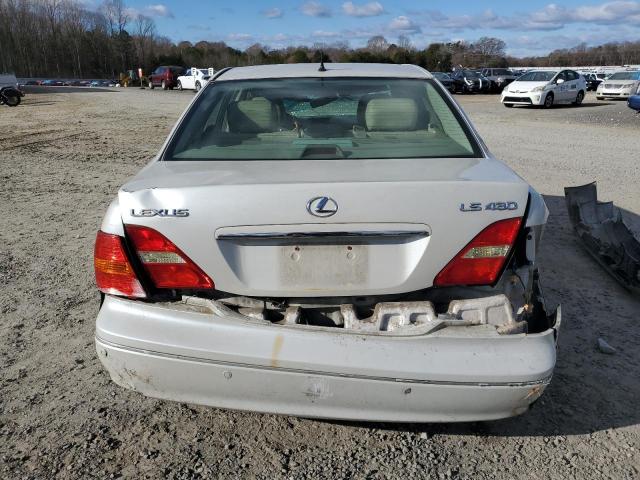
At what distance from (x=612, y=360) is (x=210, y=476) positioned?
2.26 metres

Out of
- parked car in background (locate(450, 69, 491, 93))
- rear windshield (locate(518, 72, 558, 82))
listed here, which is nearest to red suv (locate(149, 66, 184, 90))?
parked car in background (locate(450, 69, 491, 93))

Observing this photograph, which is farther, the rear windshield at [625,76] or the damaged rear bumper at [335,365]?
the rear windshield at [625,76]

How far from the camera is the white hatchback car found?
72.1 feet

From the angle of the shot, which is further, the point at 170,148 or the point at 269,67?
the point at 269,67

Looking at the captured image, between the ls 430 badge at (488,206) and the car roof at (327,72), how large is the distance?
1525mm

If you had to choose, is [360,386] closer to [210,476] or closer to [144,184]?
[210,476]

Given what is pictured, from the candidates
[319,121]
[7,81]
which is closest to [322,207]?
[319,121]

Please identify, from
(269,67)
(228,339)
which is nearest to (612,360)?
(228,339)

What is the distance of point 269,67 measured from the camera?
3750 millimetres

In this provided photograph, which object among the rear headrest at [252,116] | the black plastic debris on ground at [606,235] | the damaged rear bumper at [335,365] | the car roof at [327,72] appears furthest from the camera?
the black plastic debris on ground at [606,235]

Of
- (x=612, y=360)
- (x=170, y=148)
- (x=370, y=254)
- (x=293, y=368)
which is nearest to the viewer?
(x=293, y=368)

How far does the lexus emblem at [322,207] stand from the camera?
2020 millimetres

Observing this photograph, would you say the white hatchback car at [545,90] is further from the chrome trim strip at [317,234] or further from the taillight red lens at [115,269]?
the taillight red lens at [115,269]

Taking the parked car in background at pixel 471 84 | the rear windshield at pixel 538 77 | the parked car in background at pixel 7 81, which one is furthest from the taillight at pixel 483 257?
the parked car in background at pixel 471 84
